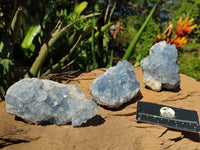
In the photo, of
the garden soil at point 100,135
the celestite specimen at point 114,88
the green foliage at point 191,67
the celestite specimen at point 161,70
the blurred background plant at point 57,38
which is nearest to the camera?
the garden soil at point 100,135

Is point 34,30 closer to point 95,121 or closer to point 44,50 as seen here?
point 44,50

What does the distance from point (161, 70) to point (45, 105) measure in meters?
1.25

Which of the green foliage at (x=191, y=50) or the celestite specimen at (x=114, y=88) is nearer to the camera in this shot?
the celestite specimen at (x=114, y=88)

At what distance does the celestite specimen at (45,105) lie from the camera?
142 cm

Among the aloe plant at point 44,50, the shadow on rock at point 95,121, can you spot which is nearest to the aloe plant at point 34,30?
the aloe plant at point 44,50

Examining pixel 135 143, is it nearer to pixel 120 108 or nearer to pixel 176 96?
pixel 120 108

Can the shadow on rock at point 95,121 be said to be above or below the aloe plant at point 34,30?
below

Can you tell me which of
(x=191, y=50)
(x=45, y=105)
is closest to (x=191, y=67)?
(x=191, y=50)

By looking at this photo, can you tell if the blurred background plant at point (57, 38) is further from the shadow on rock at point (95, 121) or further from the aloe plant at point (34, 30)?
the shadow on rock at point (95, 121)

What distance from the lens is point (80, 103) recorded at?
152cm

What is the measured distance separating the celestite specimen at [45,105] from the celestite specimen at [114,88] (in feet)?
0.85

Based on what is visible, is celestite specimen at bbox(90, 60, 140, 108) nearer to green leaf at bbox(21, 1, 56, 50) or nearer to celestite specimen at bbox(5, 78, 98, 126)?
celestite specimen at bbox(5, 78, 98, 126)

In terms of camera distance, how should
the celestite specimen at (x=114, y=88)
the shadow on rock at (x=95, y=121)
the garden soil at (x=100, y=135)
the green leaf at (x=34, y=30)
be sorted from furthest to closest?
the green leaf at (x=34, y=30), the celestite specimen at (x=114, y=88), the shadow on rock at (x=95, y=121), the garden soil at (x=100, y=135)

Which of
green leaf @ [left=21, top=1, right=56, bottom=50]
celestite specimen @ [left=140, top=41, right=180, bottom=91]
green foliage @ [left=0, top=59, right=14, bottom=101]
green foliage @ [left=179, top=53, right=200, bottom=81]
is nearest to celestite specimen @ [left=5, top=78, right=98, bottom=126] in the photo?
green foliage @ [left=0, top=59, right=14, bottom=101]
